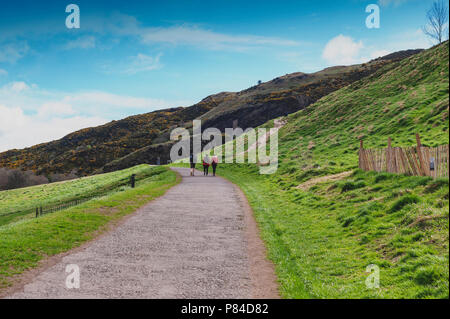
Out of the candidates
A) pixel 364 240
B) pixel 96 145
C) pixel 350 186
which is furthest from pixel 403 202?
pixel 96 145

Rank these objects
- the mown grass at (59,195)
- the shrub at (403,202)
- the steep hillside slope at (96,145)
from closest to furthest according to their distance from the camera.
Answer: the shrub at (403,202), the mown grass at (59,195), the steep hillside slope at (96,145)

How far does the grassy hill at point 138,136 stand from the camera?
3718 inches

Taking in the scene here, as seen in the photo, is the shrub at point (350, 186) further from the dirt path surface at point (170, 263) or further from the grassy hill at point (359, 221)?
the dirt path surface at point (170, 263)

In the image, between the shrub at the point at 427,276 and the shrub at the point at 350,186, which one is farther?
the shrub at the point at 350,186

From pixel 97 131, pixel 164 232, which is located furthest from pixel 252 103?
pixel 164 232

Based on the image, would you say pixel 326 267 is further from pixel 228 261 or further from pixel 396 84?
pixel 396 84

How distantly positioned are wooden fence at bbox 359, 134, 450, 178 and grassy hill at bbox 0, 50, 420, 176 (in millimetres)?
73795

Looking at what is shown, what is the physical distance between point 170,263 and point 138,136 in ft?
352

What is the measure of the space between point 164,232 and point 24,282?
5125 millimetres

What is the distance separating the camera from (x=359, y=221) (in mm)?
11195

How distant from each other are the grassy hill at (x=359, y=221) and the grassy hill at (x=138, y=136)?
67.1 m

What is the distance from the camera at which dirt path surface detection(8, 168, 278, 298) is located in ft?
22.7

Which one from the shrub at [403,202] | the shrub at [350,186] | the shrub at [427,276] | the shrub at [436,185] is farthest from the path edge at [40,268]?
the shrub at [436,185]

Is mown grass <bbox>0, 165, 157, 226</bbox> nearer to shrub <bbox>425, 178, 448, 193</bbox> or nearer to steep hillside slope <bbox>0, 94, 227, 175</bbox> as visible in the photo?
shrub <bbox>425, 178, 448, 193</bbox>
